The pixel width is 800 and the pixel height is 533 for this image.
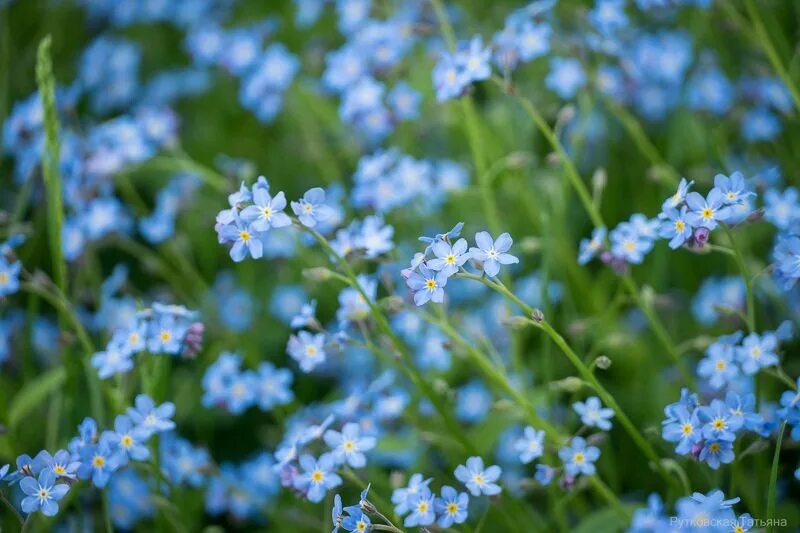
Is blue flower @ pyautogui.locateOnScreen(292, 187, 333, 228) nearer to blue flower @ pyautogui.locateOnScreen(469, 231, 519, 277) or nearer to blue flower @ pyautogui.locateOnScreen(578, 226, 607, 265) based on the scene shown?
blue flower @ pyautogui.locateOnScreen(469, 231, 519, 277)

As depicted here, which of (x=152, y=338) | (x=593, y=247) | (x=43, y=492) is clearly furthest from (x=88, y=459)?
(x=593, y=247)

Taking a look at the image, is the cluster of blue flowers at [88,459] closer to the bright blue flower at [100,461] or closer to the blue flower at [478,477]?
the bright blue flower at [100,461]

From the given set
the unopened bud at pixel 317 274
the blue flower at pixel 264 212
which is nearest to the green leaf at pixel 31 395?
the unopened bud at pixel 317 274

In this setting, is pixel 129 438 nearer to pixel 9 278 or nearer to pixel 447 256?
pixel 9 278

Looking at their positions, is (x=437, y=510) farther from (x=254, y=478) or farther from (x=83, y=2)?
(x=83, y=2)

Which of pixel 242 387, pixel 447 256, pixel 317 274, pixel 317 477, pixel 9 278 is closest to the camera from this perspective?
pixel 447 256

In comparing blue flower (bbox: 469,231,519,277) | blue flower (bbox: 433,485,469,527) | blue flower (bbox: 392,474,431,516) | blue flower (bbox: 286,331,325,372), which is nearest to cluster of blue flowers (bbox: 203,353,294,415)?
blue flower (bbox: 286,331,325,372)
